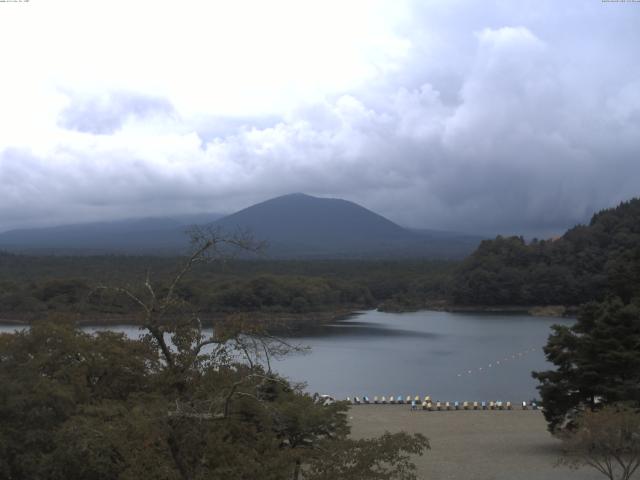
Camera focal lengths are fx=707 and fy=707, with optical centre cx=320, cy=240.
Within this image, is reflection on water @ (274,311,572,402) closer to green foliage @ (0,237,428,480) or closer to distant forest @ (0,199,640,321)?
distant forest @ (0,199,640,321)

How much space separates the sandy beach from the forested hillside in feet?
140

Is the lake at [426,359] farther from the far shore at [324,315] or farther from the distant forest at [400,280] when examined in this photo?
the distant forest at [400,280]

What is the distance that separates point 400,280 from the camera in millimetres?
71625

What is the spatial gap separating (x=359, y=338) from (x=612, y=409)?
31.9 m

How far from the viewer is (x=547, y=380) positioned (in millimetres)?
14250

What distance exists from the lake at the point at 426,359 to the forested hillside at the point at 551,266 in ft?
36.2

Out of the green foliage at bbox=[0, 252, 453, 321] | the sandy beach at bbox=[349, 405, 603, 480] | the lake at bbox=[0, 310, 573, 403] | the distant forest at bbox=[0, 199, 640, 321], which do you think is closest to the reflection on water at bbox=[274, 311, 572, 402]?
the lake at bbox=[0, 310, 573, 403]

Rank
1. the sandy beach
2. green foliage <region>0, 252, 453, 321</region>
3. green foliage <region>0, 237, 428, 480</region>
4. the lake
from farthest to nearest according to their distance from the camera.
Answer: green foliage <region>0, 252, 453, 321</region> < the lake < the sandy beach < green foliage <region>0, 237, 428, 480</region>

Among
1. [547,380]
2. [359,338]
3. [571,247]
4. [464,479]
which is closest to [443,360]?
[359,338]

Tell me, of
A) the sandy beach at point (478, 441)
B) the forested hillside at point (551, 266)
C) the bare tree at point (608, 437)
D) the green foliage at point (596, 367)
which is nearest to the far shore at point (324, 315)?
the forested hillside at point (551, 266)

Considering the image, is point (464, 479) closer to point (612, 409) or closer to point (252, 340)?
point (612, 409)

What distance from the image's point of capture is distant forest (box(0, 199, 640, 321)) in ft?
173

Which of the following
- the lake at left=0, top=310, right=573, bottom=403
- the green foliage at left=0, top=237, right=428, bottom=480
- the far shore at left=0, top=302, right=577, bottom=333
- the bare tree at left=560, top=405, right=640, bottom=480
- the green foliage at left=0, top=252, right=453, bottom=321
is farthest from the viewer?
the green foliage at left=0, top=252, right=453, bottom=321

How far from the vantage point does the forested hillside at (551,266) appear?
62281 mm
